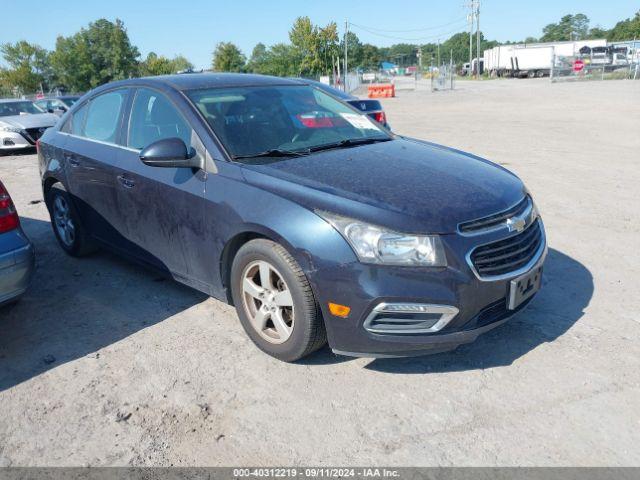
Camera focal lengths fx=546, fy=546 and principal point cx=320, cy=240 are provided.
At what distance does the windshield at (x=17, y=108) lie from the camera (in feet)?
47.4

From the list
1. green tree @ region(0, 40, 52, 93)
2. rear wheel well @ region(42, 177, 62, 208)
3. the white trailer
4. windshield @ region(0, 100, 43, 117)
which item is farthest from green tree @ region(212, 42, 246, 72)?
rear wheel well @ region(42, 177, 62, 208)

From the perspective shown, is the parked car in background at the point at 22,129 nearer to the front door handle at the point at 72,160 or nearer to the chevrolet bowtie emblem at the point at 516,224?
the front door handle at the point at 72,160

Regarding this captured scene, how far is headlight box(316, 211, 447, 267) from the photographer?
2.77 meters

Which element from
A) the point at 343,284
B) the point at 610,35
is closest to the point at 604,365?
the point at 343,284

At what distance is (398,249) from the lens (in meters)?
2.78

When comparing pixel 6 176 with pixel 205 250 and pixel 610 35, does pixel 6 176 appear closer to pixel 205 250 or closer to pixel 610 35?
pixel 205 250

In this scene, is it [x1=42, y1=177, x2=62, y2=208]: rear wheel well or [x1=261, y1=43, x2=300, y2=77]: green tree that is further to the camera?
[x1=261, y1=43, x2=300, y2=77]: green tree

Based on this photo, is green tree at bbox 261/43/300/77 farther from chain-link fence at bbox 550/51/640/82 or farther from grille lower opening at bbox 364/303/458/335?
grille lower opening at bbox 364/303/458/335

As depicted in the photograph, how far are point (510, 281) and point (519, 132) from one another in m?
11.1

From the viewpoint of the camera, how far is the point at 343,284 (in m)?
2.80

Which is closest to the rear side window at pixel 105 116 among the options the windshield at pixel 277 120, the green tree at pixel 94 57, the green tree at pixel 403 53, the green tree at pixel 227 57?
the windshield at pixel 277 120

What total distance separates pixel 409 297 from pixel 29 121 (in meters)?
13.7

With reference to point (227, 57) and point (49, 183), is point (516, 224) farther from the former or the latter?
point (227, 57)

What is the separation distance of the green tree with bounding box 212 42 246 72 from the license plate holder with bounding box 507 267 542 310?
237ft
